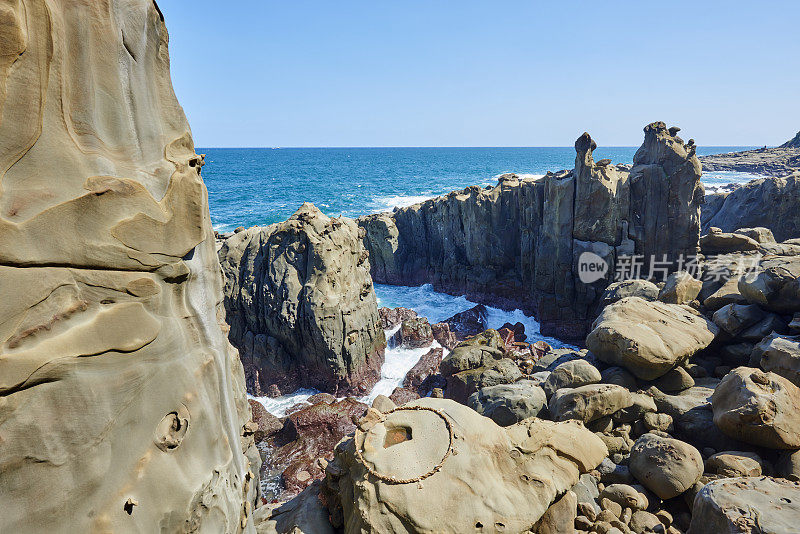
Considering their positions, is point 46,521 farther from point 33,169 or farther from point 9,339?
point 33,169

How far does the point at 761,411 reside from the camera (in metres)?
6.42

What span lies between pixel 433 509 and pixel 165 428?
2953 mm

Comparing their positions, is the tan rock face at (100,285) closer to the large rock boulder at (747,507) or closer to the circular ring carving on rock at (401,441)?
the circular ring carving on rock at (401,441)

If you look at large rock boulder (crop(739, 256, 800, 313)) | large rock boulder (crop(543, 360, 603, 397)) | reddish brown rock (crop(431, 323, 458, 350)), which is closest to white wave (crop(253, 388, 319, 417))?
reddish brown rock (crop(431, 323, 458, 350))

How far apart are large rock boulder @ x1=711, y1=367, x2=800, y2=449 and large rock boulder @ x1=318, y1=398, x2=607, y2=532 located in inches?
109

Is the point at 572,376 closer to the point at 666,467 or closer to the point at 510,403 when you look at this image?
the point at 510,403

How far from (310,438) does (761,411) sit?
A: 385 inches

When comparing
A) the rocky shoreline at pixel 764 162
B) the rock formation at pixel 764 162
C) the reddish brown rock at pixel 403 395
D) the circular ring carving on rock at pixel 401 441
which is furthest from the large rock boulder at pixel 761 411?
the rocky shoreline at pixel 764 162

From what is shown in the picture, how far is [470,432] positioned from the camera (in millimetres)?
5348

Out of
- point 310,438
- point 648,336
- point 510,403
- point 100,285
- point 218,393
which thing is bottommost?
point 310,438

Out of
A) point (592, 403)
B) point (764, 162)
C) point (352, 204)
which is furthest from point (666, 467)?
point (764, 162)

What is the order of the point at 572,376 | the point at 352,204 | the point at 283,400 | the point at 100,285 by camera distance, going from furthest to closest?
the point at 352,204
the point at 283,400
the point at 572,376
the point at 100,285

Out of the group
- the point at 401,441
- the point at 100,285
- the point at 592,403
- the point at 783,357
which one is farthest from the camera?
the point at 783,357

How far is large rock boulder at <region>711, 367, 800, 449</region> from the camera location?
20.9 feet
